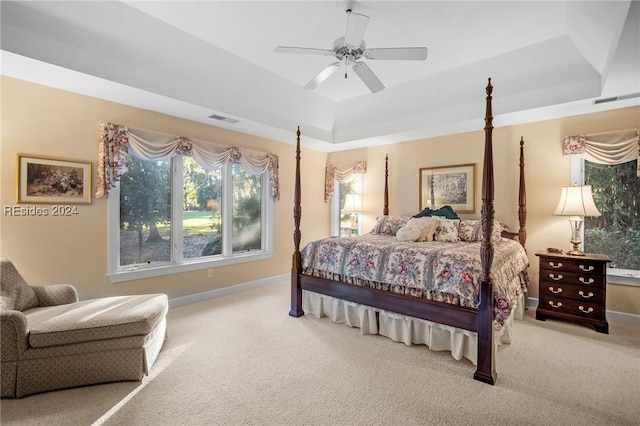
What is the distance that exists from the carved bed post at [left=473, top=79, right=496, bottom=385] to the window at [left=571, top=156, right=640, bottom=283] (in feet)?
7.70

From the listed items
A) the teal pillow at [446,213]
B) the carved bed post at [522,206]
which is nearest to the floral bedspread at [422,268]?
the carved bed post at [522,206]

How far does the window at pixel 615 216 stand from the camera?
11.3 ft

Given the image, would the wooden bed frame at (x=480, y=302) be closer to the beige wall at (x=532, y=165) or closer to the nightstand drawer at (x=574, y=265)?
the nightstand drawer at (x=574, y=265)

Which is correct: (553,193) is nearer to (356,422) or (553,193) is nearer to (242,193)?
(356,422)

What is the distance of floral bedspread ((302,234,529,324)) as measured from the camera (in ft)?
8.03

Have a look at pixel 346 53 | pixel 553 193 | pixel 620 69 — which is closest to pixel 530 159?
pixel 553 193

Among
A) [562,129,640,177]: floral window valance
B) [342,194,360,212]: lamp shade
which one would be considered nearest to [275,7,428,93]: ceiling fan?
[562,129,640,177]: floral window valance

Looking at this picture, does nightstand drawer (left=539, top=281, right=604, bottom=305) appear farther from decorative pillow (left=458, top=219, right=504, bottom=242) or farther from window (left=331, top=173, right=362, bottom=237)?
window (left=331, top=173, right=362, bottom=237)

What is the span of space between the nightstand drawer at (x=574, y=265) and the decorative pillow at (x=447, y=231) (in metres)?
0.97

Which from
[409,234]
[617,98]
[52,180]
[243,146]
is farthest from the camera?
[243,146]

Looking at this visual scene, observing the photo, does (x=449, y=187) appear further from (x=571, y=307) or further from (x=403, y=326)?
(x=403, y=326)

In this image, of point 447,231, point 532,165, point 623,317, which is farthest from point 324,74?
point 623,317

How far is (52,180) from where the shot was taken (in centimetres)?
300

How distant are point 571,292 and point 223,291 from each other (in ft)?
14.4
